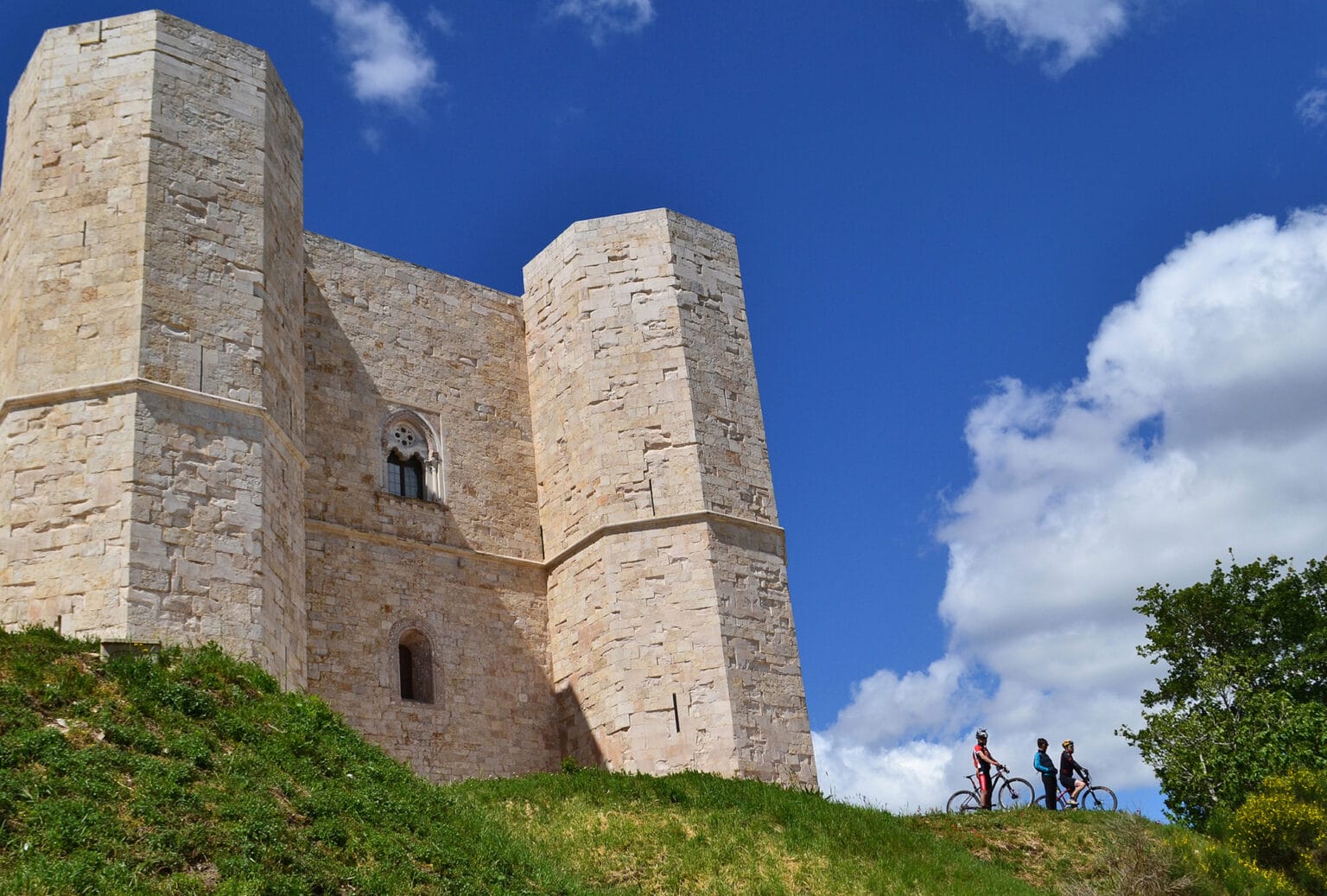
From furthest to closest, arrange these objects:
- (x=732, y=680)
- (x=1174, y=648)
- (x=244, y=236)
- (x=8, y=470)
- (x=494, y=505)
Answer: (x=1174, y=648), (x=494, y=505), (x=732, y=680), (x=244, y=236), (x=8, y=470)

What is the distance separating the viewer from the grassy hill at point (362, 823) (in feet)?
26.7

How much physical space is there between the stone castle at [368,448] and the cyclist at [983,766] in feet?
6.59

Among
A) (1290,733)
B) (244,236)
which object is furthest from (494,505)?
(1290,733)

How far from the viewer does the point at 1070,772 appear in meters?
15.9

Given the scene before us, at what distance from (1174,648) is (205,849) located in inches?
740

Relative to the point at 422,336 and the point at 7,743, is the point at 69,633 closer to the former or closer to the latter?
the point at 7,743

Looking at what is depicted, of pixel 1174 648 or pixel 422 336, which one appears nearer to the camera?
pixel 422 336

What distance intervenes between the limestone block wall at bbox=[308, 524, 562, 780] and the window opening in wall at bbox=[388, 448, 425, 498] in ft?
2.76

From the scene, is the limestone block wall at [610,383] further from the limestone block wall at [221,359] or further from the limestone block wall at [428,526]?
the limestone block wall at [221,359]

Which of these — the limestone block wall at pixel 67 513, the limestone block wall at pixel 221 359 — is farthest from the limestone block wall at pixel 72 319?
the limestone block wall at pixel 221 359

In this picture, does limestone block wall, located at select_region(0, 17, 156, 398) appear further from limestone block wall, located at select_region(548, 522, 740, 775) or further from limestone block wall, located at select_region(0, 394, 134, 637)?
limestone block wall, located at select_region(548, 522, 740, 775)

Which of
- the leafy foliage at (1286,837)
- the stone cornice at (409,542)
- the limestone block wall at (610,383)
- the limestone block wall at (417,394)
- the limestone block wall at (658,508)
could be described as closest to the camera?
the leafy foliage at (1286,837)

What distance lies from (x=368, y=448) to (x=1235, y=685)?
12.9 m

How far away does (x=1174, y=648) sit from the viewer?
76.0 feet
